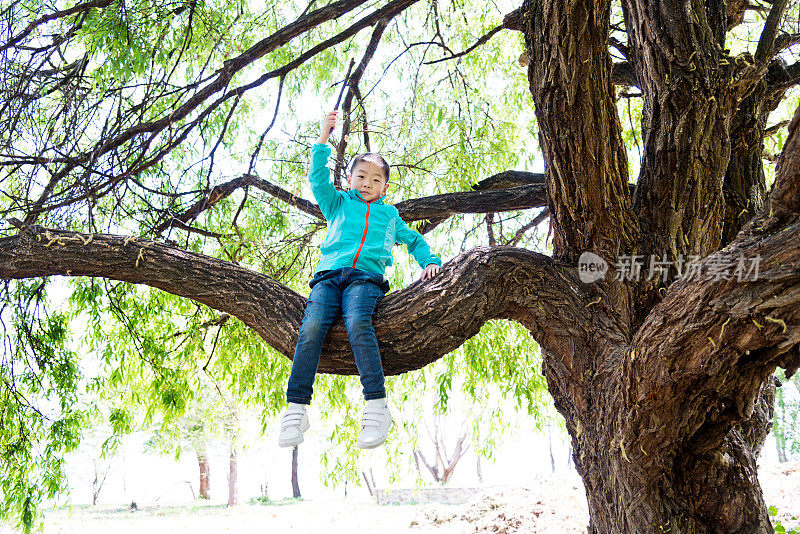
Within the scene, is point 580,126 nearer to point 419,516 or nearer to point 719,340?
point 719,340

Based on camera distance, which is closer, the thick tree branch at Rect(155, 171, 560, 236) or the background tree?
the background tree

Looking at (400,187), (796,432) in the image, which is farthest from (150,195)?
(796,432)

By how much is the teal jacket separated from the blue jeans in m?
0.07

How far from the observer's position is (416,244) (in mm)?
2625

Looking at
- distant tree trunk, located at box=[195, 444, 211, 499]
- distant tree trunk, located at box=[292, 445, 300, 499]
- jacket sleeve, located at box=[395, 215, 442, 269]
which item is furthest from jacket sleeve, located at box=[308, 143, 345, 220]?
distant tree trunk, located at box=[195, 444, 211, 499]

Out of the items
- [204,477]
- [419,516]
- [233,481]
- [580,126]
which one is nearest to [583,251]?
[580,126]

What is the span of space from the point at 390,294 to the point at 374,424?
55cm

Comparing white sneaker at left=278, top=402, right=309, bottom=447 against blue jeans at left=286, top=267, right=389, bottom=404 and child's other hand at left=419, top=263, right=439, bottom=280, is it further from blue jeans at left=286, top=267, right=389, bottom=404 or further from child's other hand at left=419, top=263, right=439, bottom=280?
child's other hand at left=419, top=263, right=439, bottom=280

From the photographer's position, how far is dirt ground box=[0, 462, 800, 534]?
4.25m

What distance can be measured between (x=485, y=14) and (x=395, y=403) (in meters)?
2.98

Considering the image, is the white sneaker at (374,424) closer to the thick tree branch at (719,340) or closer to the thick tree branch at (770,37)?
the thick tree branch at (719,340)

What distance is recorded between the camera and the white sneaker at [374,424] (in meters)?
1.99

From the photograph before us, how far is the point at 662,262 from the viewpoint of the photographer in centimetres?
246

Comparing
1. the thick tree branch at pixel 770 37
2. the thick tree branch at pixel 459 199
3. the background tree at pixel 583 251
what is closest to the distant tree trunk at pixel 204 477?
the background tree at pixel 583 251
